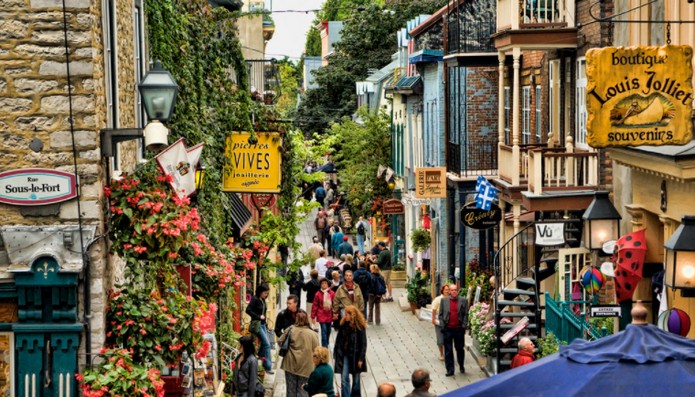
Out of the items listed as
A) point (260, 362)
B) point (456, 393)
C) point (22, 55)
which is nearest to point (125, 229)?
point (22, 55)

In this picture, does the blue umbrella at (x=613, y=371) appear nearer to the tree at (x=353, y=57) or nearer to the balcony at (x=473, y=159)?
the balcony at (x=473, y=159)

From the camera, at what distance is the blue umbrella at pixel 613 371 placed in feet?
27.2

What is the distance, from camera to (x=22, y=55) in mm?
11312

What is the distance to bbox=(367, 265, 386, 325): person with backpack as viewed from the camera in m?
28.3

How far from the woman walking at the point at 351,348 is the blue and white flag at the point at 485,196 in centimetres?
698

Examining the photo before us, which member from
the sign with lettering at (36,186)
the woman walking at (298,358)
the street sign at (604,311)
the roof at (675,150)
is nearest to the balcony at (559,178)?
the woman walking at (298,358)

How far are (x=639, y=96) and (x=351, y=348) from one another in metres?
7.42

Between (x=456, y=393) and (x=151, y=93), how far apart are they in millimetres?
4656

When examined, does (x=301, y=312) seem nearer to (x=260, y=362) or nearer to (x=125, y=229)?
(x=260, y=362)

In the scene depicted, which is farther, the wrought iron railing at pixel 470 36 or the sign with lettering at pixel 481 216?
the wrought iron railing at pixel 470 36

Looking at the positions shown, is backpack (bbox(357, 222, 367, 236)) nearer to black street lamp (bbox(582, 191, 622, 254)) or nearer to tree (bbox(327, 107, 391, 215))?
tree (bbox(327, 107, 391, 215))

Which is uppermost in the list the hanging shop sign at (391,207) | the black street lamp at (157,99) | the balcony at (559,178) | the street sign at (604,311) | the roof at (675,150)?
the black street lamp at (157,99)

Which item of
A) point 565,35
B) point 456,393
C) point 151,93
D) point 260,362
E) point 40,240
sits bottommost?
point 260,362

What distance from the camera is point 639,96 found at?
13312 millimetres
